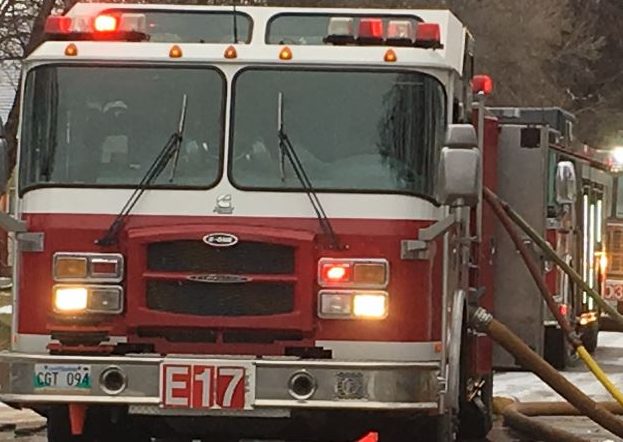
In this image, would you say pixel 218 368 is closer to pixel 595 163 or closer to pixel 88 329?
pixel 88 329

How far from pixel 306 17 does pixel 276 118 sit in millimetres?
872

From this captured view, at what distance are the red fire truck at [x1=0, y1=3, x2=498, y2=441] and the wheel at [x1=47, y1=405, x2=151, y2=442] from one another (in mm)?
467

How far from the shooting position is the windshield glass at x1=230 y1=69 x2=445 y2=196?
358 inches

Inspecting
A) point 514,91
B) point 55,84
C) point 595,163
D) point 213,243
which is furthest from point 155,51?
point 514,91

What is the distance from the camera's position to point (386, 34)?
9367 mm

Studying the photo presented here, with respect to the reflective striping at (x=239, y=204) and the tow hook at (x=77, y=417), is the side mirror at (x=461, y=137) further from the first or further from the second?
the tow hook at (x=77, y=417)

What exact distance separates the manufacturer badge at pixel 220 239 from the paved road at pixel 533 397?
4.21 meters

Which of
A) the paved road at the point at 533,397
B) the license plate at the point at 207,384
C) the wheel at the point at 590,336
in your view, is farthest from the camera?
the wheel at the point at 590,336

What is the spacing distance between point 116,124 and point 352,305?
1.60 m

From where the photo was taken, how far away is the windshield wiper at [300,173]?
29.5 feet

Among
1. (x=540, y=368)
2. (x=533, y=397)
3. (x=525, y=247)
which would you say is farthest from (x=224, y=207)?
(x=533, y=397)

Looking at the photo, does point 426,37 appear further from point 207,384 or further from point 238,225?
point 207,384

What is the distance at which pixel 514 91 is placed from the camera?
45281mm

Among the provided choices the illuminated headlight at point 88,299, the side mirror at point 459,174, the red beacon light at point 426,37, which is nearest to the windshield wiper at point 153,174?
the illuminated headlight at point 88,299
